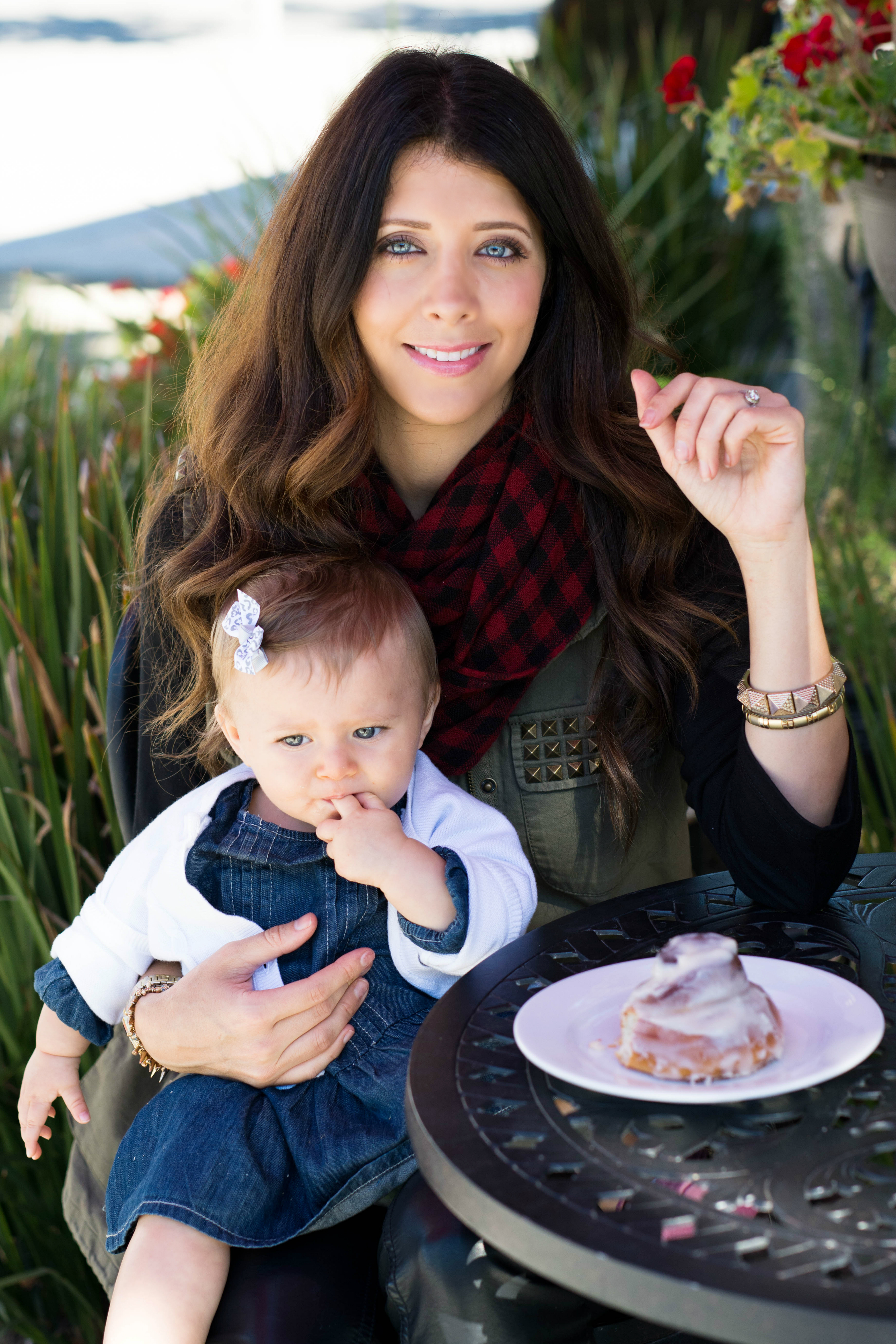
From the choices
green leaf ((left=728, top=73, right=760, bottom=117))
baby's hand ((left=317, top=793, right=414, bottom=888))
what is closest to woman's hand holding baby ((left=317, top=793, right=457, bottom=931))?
baby's hand ((left=317, top=793, right=414, bottom=888))

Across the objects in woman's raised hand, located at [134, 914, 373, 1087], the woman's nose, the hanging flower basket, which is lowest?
woman's raised hand, located at [134, 914, 373, 1087]

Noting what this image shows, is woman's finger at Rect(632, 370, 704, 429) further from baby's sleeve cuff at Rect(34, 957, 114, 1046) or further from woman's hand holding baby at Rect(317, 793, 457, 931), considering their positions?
baby's sleeve cuff at Rect(34, 957, 114, 1046)

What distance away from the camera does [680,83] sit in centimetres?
278

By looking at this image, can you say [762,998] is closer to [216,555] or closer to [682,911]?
[682,911]

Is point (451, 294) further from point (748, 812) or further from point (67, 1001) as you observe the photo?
point (67, 1001)

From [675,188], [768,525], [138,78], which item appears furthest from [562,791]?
[138,78]

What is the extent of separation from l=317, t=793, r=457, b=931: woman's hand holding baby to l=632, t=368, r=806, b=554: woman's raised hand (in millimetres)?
576

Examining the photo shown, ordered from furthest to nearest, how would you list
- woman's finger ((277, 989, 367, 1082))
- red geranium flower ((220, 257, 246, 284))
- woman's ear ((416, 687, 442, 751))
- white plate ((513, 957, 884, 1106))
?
red geranium flower ((220, 257, 246, 284)) → woman's ear ((416, 687, 442, 751)) → woman's finger ((277, 989, 367, 1082)) → white plate ((513, 957, 884, 1106))

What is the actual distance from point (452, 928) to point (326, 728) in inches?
12.8

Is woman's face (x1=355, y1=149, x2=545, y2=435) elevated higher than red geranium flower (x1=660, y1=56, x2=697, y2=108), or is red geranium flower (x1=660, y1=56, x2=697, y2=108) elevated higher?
red geranium flower (x1=660, y1=56, x2=697, y2=108)

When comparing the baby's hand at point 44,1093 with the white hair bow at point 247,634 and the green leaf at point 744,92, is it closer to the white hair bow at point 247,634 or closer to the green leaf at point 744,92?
the white hair bow at point 247,634

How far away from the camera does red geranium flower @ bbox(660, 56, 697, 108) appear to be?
2.74m

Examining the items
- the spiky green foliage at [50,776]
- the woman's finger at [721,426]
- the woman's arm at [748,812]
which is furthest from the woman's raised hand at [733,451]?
the spiky green foliage at [50,776]

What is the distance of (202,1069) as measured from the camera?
1.68 meters
